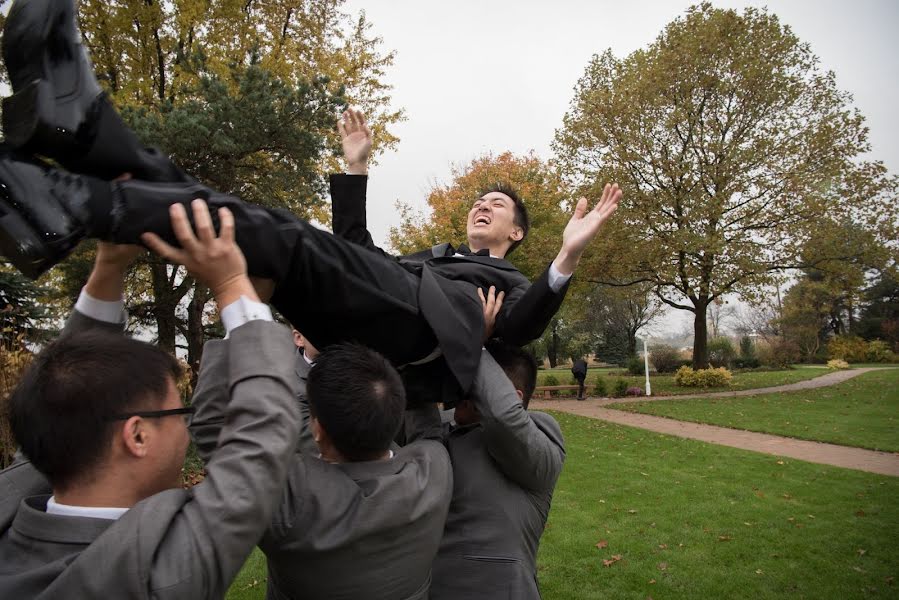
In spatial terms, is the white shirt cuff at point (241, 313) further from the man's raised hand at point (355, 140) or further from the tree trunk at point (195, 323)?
the tree trunk at point (195, 323)

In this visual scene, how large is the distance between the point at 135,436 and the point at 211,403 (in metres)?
0.27

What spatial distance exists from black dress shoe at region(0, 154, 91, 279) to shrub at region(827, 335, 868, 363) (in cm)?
4182

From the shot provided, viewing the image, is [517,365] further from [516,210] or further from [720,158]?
[720,158]

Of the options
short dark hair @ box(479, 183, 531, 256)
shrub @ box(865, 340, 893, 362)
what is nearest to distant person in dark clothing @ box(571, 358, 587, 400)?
short dark hair @ box(479, 183, 531, 256)

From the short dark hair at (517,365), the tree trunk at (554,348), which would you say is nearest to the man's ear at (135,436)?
the short dark hair at (517,365)

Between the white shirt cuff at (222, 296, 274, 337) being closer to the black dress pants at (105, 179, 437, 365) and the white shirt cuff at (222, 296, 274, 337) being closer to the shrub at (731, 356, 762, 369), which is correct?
the black dress pants at (105, 179, 437, 365)

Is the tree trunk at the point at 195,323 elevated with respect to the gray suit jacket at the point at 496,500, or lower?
elevated

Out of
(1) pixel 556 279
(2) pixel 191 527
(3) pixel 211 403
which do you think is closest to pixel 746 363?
(1) pixel 556 279

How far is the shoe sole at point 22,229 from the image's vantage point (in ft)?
4.47

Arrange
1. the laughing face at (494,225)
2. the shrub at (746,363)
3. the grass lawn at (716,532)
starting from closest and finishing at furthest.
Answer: the laughing face at (494,225) < the grass lawn at (716,532) < the shrub at (746,363)

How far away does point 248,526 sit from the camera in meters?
1.20

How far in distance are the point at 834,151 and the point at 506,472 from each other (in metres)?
21.9

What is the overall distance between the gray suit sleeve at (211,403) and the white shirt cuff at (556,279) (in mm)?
1422

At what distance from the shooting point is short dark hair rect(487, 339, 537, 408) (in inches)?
102
